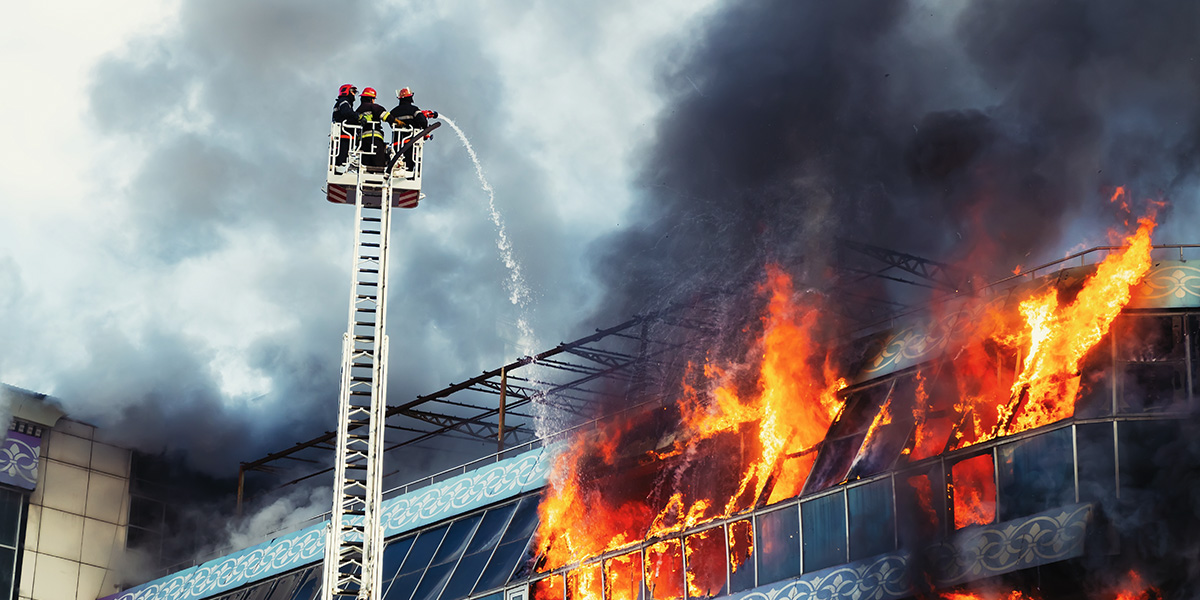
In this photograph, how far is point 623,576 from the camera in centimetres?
3133

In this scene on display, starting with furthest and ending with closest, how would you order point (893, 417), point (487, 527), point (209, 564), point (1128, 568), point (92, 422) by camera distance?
1. point (92, 422)
2. point (209, 564)
3. point (487, 527)
4. point (893, 417)
5. point (1128, 568)

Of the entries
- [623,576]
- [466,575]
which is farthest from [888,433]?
[466,575]

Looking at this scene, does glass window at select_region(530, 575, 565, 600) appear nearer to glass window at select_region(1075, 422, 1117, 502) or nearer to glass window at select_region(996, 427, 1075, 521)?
glass window at select_region(996, 427, 1075, 521)

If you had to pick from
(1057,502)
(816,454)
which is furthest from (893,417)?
(1057,502)

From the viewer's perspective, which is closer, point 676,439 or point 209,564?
point 676,439

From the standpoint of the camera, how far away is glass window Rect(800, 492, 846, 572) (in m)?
27.2

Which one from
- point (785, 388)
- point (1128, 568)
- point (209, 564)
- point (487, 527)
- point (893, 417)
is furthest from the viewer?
point (209, 564)

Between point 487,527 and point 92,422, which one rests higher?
point 92,422

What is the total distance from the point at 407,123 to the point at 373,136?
0.51m

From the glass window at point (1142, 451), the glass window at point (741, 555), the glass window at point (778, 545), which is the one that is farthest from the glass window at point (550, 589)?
the glass window at point (1142, 451)

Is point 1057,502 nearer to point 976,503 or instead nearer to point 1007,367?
point 976,503

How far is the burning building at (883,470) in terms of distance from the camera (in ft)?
82.5

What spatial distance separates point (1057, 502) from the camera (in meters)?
25.2

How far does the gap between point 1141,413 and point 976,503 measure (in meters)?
3.02
